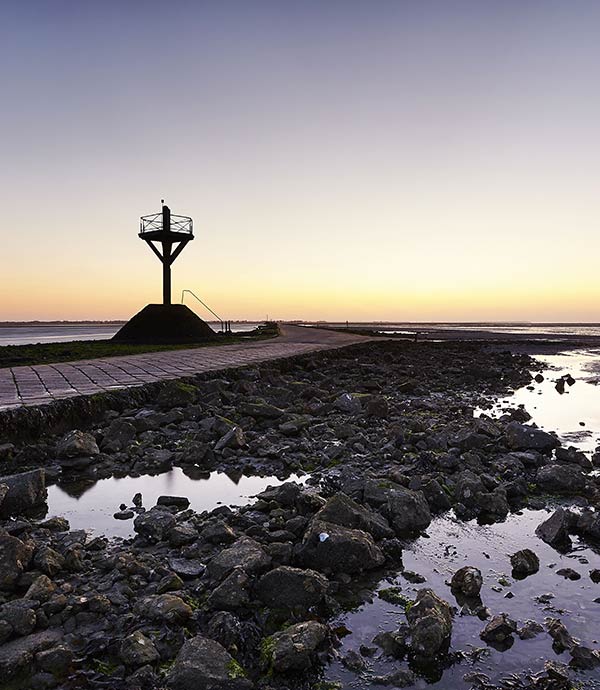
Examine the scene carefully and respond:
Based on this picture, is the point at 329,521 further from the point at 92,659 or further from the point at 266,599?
the point at 92,659

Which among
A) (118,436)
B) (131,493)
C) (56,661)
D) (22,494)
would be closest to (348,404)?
(118,436)

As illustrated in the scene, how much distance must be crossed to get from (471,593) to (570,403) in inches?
433

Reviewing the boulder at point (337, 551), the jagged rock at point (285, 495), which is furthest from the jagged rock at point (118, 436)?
the boulder at point (337, 551)

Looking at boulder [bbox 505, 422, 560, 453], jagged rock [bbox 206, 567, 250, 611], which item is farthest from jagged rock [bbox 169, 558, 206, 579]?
boulder [bbox 505, 422, 560, 453]

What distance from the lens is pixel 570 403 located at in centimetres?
1291

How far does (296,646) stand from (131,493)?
322cm

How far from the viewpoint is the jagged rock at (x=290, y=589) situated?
3219 millimetres

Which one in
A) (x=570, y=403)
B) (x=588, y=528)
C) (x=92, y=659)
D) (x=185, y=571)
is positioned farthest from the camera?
(x=570, y=403)

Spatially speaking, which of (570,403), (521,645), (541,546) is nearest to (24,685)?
(521,645)

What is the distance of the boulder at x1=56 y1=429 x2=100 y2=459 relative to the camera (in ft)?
20.8

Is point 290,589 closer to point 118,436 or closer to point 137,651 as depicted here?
point 137,651

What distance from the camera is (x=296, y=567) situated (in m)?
3.63

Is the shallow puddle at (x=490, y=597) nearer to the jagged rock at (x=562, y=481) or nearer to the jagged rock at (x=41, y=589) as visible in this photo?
the jagged rock at (x=562, y=481)

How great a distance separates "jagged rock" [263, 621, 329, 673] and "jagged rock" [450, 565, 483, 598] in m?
1.07
